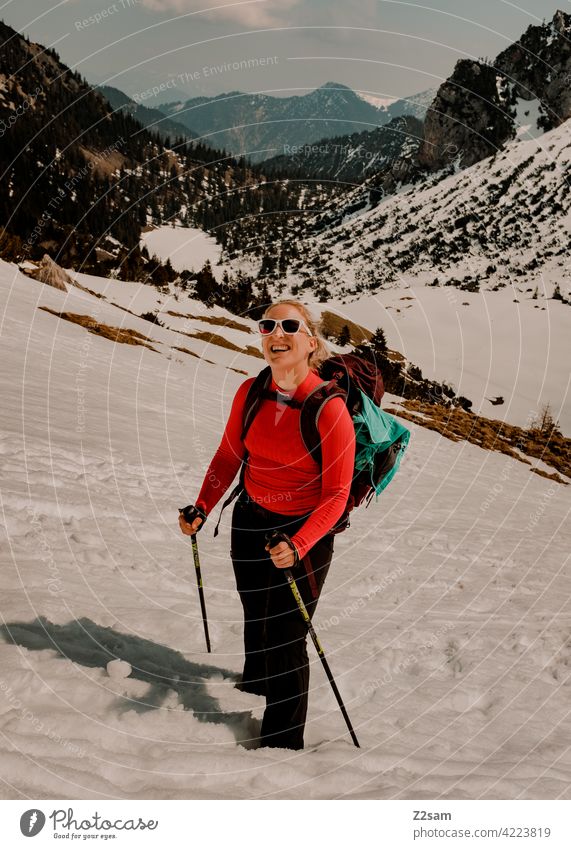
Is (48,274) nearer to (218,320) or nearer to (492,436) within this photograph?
(218,320)

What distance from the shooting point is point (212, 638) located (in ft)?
16.5

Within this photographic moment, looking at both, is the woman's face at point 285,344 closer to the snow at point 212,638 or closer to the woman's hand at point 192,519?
the woman's hand at point 192,519

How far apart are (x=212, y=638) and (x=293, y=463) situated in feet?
7.98

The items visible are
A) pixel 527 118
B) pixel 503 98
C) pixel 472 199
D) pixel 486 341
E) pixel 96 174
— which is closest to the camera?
pixel 486 341

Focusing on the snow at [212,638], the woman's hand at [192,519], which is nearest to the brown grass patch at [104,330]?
the snow at [212,638]

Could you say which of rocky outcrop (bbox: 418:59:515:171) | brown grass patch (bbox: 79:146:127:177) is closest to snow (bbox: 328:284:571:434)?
rocky outcrop (bbox: 418:59:515:171)

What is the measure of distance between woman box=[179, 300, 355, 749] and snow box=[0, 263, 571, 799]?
39cm

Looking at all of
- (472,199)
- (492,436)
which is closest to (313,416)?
(492,436)

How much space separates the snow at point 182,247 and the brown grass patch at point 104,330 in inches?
3125

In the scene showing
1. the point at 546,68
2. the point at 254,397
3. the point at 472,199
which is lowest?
the point at 254,397

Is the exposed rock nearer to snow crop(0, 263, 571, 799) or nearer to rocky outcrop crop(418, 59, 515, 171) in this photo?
snow crop(0, 263, 571, 799)

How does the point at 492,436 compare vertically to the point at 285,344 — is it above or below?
above

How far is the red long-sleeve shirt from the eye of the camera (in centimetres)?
313

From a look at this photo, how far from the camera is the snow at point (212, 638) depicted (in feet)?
10.1
